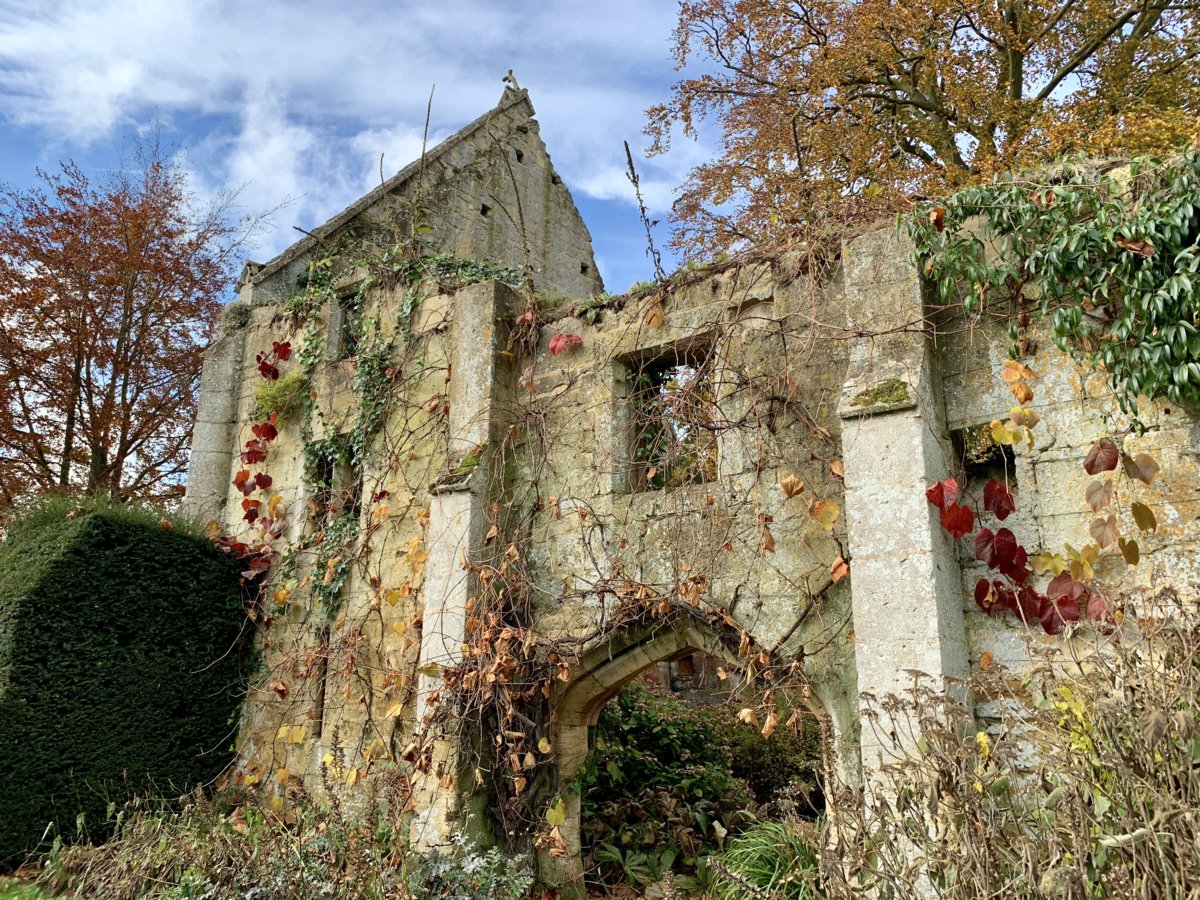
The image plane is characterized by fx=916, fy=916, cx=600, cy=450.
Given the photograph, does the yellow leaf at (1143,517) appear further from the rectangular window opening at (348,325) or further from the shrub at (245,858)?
the rectangular window opening at (348,325)

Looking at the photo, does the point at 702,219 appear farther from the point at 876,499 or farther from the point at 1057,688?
the point at 1057,688

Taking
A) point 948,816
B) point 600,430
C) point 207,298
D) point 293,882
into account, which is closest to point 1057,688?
point 948,816

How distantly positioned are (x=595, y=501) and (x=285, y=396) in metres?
4.78

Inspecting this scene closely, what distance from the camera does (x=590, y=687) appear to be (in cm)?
707

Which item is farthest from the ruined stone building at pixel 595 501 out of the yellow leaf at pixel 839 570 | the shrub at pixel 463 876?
the shrub at pixel 463 876

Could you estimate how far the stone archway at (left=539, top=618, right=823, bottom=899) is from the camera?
21.5ft

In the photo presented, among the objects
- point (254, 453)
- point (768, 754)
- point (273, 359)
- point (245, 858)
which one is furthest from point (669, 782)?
point (273, 359)

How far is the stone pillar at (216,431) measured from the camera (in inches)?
421

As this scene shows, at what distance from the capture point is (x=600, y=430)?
7312 millimetres

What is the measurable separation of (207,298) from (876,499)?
43.0 feet

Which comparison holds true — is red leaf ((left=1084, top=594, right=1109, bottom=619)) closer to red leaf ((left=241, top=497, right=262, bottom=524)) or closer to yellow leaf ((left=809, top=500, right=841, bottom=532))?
yellow leaf ((left=809, top=500, right=841, bottom=532))

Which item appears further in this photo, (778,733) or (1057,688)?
(778,733)

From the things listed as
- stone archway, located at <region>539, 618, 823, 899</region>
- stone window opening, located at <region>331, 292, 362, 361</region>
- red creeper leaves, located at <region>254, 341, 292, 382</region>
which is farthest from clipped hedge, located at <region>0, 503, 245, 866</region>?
stone archway, located at <region>539, 618, 823, 899</region>

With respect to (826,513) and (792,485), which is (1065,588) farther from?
(792,485)
